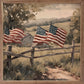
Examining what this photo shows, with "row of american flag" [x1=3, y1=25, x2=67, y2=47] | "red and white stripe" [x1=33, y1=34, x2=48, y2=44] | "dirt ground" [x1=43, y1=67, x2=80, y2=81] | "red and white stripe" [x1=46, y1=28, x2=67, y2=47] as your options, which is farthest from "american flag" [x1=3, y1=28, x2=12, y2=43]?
"dirt ground" [x1=43, y1=67, x2=80, y2=81]

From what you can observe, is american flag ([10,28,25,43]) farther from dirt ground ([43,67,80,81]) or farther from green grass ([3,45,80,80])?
dirt ground ([43,67,80,81])

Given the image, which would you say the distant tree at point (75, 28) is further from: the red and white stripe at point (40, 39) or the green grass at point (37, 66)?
the red and white stripe at point (40, 39)

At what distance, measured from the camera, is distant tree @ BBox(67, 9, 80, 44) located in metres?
2.60

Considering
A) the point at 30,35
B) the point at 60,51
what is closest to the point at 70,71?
the point at 60,51

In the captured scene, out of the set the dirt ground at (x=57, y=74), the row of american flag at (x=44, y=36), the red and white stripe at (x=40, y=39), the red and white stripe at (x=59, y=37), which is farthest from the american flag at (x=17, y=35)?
the dirt ground at (x=57, y=74)

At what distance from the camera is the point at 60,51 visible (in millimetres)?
2627

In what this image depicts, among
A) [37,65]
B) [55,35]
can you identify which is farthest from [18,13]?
[37,65]

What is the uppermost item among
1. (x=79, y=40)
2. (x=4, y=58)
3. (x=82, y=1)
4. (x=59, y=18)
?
(x=82, y=1)

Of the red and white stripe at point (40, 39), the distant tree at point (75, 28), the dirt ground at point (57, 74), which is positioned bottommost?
the dirt ground at point (57, 74)

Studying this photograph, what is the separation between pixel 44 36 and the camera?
262 centimetres

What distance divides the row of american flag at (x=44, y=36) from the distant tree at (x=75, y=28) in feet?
0.25

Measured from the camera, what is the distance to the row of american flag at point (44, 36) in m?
2.61

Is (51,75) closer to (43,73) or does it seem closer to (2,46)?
(43,73)

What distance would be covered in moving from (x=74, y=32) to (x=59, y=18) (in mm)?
257
